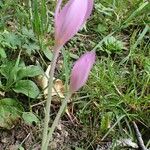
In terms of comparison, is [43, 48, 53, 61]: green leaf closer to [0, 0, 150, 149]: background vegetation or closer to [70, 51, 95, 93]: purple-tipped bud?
[0, 0, 150, 149]: background vegetation

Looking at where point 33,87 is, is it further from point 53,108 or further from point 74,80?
point 74,80

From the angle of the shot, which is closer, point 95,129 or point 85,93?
point 95,129

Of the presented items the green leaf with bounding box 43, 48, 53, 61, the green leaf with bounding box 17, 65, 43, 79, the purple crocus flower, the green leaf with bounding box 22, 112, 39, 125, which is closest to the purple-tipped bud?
the purple crocus flower

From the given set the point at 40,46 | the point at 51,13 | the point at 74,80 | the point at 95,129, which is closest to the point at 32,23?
the point at 40,46

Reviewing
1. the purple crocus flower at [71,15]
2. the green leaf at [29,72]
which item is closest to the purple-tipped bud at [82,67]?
the purple crocus flower at [71,15]

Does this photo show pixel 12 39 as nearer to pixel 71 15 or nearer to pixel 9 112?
pixel 9 112

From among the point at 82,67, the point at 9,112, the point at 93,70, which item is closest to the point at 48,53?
the point at 93,70

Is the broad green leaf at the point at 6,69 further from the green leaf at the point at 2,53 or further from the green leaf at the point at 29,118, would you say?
the green leaf at the point at 29,118
